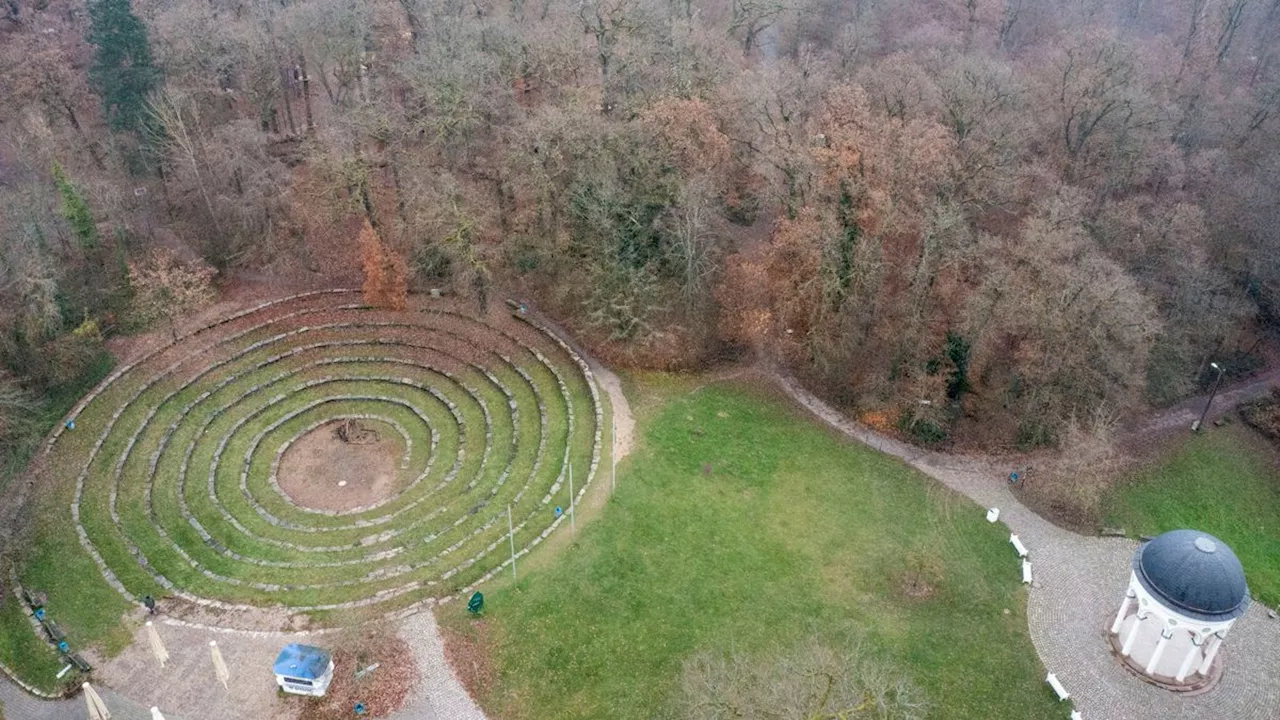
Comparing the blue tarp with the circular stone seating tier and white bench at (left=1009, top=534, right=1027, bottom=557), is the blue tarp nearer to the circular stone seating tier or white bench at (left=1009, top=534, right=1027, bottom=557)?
the circular stone seating tier

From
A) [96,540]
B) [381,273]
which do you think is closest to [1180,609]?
[381,273]

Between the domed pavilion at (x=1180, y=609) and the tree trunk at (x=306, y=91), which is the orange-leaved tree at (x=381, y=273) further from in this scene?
the domed pavilion at (x=1180, y=609)

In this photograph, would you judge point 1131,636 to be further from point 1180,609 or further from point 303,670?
point 303,670

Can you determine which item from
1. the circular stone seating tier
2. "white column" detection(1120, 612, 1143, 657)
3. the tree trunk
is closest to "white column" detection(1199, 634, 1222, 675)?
"white column" detection(1120, 612, 1143, 657)

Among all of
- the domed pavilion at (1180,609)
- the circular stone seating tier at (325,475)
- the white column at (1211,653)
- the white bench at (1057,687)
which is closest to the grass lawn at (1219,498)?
the white column at (1211,653)

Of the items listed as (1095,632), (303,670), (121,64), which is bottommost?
(1095,632)

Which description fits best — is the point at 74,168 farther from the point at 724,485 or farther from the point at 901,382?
the point at 901,382
